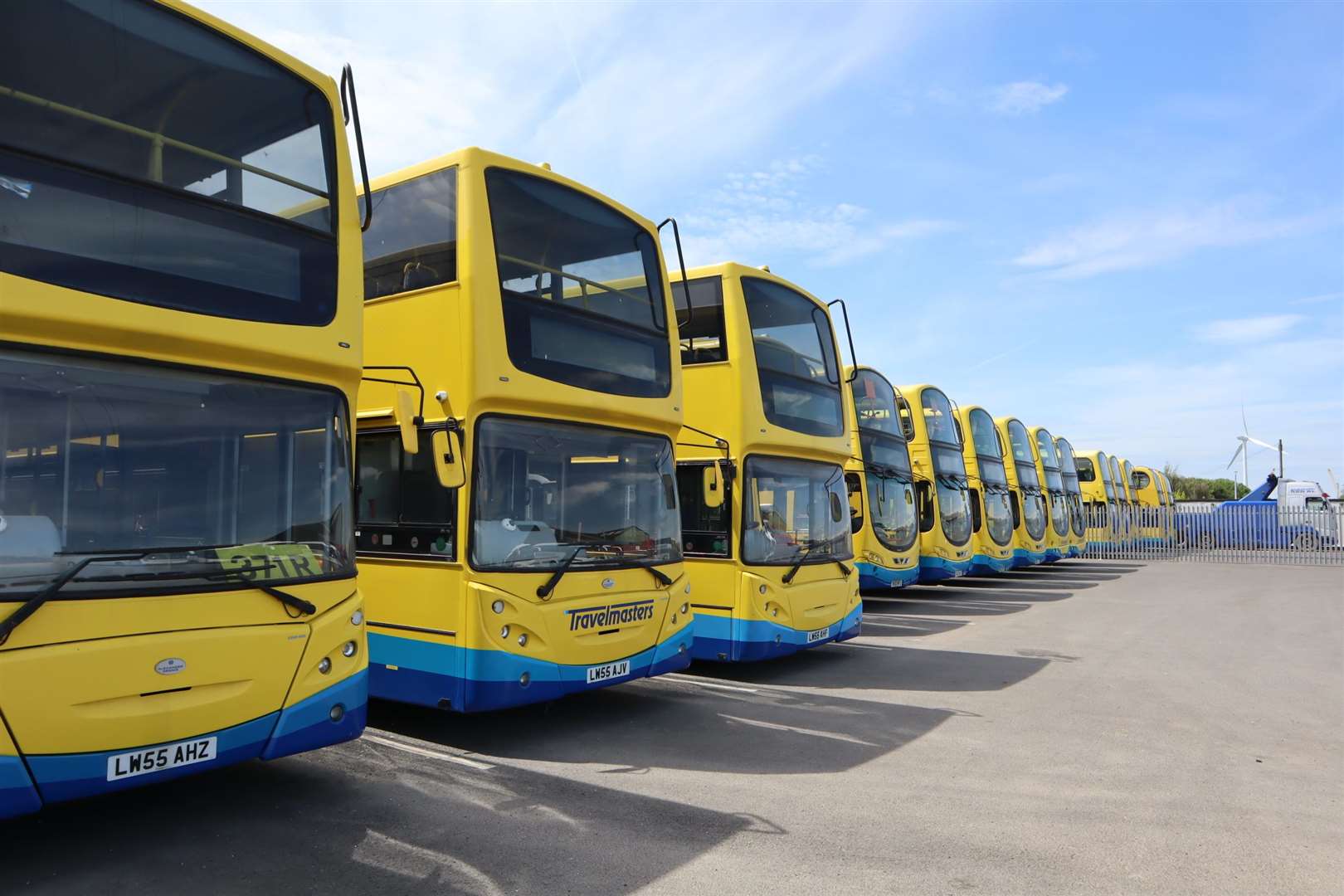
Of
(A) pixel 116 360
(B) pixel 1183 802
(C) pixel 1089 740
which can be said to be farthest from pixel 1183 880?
(A) pixel 116 360

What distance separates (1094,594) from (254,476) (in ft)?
59.4

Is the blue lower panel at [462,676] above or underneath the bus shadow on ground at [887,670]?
above

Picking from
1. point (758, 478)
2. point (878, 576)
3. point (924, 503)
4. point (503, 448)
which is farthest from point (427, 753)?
point (924, 503)

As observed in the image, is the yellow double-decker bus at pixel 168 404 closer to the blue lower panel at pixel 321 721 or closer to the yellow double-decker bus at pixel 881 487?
the blue lower panel at pixel 321 721

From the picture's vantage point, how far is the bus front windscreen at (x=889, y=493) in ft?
49.5

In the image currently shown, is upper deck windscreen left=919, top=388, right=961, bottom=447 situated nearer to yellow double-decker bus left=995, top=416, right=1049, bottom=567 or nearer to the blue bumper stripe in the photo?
yellow double-decker bus left=995, top=416, right=1049, bottom=567

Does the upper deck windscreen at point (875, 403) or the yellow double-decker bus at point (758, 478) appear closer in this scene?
the yellow double-decker bus at point (758, 478)

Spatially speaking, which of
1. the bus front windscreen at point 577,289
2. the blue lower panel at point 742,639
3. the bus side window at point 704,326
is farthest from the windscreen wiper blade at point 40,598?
the bus side window at point 704,326

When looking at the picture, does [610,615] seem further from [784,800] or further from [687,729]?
[784,800]

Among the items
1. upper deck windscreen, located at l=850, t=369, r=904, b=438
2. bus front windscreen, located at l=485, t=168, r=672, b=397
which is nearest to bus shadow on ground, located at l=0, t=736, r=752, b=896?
bus front windscreen, located at l=485, t=168, r=672, b=397

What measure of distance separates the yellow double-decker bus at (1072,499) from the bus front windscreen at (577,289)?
2164 cm

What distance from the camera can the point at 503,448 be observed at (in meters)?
6.54

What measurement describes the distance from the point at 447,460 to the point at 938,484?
530 inches

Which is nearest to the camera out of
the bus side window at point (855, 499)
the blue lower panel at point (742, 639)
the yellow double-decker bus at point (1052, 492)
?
the blue lower panel at point (742, 639)
